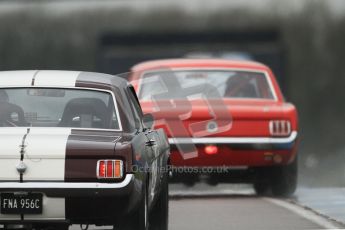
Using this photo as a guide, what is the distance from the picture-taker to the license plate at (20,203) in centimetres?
853

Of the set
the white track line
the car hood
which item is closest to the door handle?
the car hood

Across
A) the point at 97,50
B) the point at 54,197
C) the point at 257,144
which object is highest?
the point at 54,197

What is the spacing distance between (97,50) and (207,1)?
353 cm

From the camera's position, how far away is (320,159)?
90.5 ft

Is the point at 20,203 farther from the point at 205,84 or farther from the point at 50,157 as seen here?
the point at 205,84

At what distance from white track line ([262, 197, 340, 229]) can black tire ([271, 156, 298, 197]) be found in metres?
0.31

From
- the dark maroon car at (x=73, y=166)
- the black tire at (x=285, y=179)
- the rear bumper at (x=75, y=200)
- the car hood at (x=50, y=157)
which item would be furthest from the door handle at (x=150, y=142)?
the black tire at (x=285, y=179)

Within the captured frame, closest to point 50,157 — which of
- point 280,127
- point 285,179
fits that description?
point 280,127

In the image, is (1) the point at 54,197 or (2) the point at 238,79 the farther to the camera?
(2) the point at 238,79

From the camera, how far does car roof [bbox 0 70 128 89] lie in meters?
9.66

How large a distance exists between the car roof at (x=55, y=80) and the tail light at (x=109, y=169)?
1162 mm

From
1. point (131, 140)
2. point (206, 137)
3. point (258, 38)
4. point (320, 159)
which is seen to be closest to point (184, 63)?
point (206, 137)

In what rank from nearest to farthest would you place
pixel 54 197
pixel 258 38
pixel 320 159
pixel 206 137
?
pixel 54 197, pixel 206 137, pixel 320 159, pixel 258 38

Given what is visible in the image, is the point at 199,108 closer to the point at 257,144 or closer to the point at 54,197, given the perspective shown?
the point at 257,144
